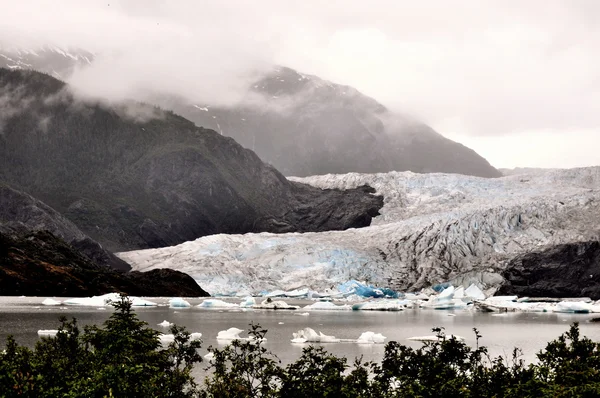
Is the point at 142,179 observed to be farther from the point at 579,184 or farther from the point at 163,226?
the point at 579,184

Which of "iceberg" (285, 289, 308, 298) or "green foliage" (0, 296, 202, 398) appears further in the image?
"iceberg" (285, 289, 308, 298)

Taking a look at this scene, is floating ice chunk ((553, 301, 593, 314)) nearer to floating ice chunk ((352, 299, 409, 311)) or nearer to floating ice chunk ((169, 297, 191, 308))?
floating ice chunk ((352, 299, 409, 311))

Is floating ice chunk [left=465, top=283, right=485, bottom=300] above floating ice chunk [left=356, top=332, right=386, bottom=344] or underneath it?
above

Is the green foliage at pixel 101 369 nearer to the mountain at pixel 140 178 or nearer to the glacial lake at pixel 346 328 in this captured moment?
the glacial lake at pixel 346 328

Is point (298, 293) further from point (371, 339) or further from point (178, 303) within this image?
point (371, 339)

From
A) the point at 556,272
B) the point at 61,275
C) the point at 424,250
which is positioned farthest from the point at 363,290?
the point at 61,275

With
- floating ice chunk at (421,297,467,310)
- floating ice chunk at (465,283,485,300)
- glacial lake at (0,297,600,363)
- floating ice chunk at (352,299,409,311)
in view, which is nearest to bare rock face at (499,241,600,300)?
floating ice chunk at (465,283,485,300)

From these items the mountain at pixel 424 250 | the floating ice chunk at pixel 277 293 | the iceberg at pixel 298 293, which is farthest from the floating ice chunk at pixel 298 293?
the mountain at pixel 424 250
